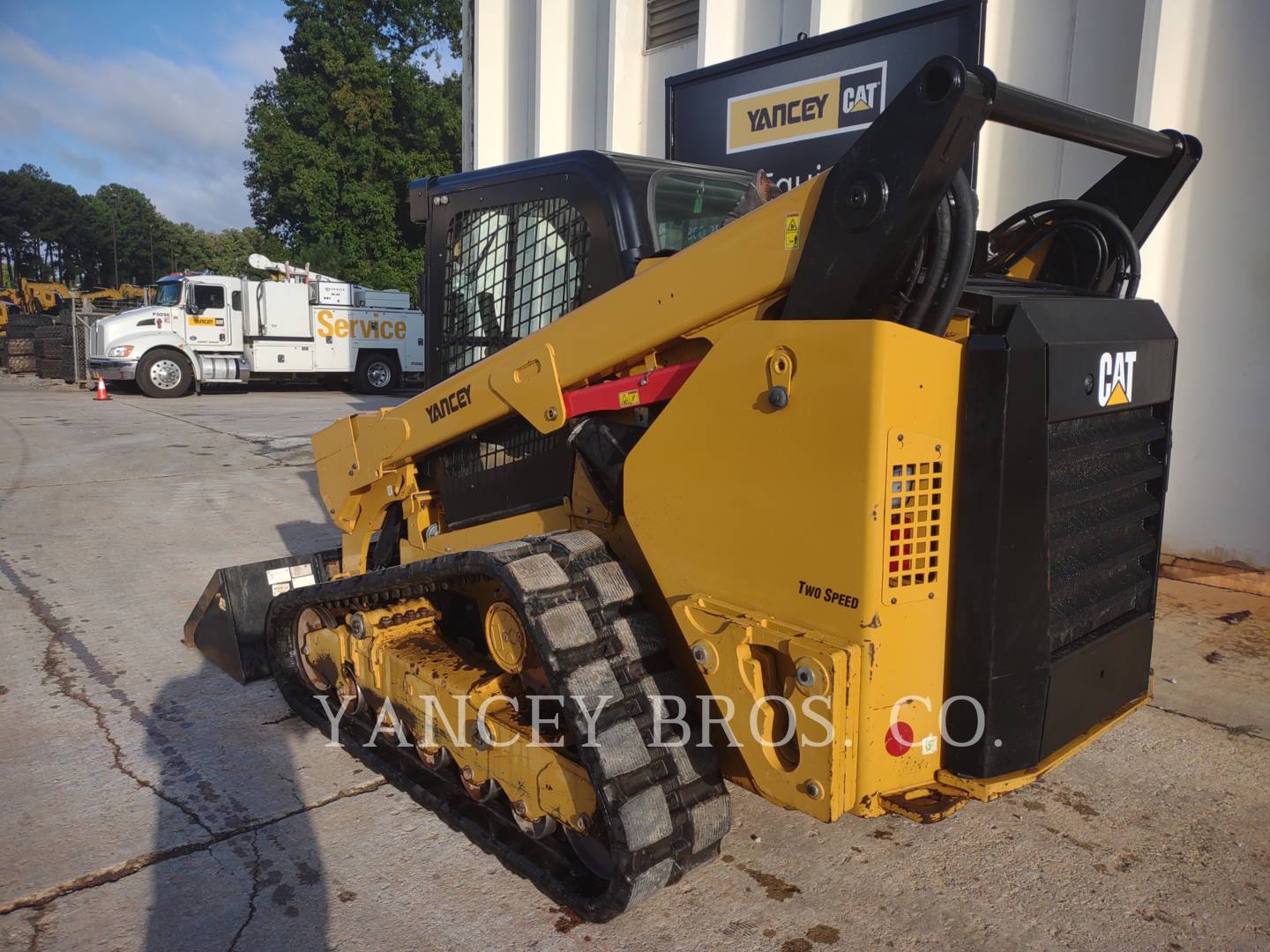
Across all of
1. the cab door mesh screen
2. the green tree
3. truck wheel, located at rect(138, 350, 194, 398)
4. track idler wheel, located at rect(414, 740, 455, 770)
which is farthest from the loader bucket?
the green tree

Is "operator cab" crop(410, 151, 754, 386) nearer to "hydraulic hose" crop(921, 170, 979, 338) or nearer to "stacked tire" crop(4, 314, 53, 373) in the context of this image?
"hydraulic hose" crop(921, 170, 979, 338)

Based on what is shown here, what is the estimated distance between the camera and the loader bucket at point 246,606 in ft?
14.2

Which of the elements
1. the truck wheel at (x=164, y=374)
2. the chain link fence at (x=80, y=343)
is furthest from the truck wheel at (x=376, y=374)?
the chain link fence at (x=80, y=343)

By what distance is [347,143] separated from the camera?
3266cm

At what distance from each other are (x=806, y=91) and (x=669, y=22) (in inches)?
115

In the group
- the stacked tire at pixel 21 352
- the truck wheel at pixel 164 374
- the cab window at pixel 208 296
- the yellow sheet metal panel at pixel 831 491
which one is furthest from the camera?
the stacked tire at pixel 21 352

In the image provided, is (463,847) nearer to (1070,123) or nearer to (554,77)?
(1070,123)

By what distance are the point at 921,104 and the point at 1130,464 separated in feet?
4.27

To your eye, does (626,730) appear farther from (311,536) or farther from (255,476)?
(255,476)

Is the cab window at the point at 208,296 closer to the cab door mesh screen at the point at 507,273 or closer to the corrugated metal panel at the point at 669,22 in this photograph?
the corrugated metal panel at the point at 669,22

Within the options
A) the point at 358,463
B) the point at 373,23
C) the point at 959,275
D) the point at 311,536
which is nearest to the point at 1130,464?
the point at 959,275

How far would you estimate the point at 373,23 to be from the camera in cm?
3522

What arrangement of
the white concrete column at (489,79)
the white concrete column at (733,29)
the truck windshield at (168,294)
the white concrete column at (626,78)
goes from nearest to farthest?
1. the white concrete column at (733,29)
2. the white concrete column at (626,78)
3. the white concrete column at (489,79)
4. the truck windshield at (168,294)

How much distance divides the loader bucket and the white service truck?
15.8 metres
